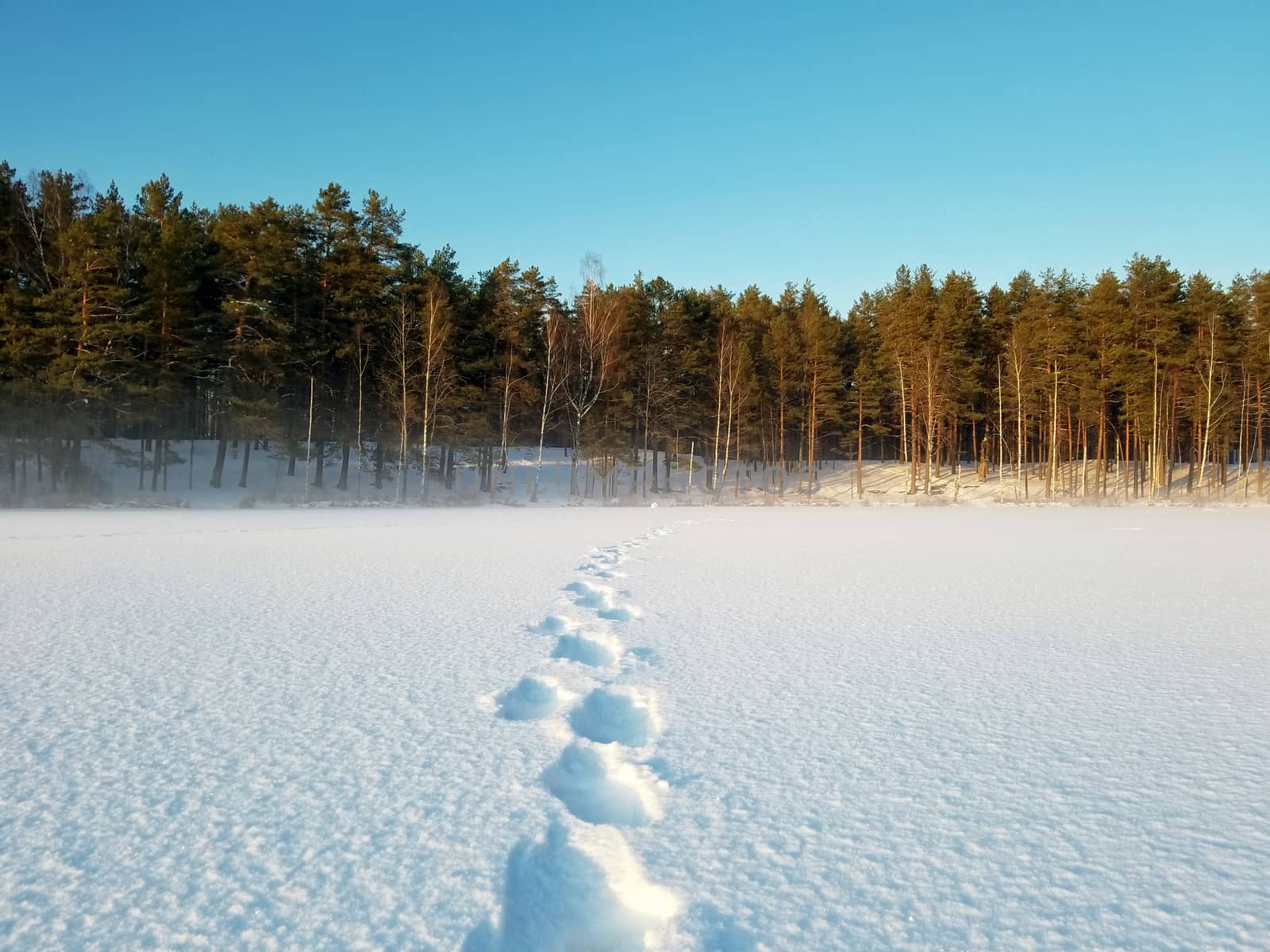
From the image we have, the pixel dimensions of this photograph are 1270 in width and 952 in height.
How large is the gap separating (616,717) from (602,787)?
1.81 ft

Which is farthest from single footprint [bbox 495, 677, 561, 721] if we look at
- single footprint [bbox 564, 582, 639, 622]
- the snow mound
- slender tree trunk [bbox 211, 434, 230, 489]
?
slender tree trunk [bbox 211, 434, 230, 489]

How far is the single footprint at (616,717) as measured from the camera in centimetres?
218

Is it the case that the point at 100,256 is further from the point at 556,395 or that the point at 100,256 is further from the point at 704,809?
the point at 704,809

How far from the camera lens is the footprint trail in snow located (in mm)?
1207

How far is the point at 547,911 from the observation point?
1.25 m

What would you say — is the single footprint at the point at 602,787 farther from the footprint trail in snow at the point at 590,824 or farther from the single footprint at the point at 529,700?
the single footprint at the point at 529,700

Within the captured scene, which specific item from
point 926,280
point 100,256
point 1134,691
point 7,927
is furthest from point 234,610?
point 926,280

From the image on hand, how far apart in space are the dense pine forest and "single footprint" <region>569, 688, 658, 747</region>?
1974cm

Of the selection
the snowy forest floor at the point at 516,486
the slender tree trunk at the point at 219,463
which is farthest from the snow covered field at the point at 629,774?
the slender tree trunk at the point at 219,463

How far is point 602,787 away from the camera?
1822 mm

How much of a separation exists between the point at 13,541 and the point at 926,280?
116 feet

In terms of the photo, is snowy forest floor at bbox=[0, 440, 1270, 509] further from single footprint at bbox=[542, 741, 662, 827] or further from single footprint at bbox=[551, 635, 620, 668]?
single footprint at bbox=[542, 741, 662, 827]

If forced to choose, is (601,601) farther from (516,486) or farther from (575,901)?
(516,486)

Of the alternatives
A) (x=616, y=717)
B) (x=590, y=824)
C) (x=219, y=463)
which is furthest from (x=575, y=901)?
(x=219, y=463)
